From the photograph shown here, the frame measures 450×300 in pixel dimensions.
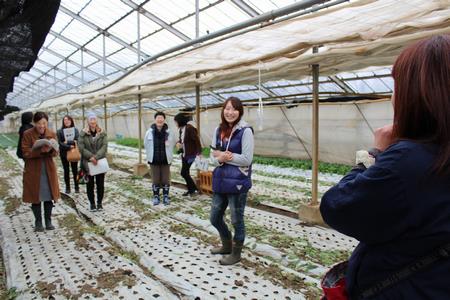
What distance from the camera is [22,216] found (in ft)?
16.6

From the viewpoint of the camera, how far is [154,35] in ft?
34.4

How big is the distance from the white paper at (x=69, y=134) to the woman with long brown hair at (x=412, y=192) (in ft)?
20.4

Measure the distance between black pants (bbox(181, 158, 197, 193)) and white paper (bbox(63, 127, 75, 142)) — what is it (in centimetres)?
213

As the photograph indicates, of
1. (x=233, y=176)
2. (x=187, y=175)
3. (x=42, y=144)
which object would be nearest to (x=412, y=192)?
(x=233, y=176)

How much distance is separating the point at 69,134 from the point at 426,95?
6429 mm

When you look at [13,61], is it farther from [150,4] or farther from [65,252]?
[150,4]

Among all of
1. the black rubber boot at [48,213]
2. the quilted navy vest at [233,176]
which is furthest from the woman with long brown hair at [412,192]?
the black rubber boot at [48,213]

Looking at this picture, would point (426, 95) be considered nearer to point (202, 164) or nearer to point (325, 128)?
point (202, 164)

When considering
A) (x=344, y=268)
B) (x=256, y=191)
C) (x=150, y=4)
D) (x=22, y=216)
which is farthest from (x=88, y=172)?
(x=150, y=4)

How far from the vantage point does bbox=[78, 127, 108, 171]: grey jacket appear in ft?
16.8

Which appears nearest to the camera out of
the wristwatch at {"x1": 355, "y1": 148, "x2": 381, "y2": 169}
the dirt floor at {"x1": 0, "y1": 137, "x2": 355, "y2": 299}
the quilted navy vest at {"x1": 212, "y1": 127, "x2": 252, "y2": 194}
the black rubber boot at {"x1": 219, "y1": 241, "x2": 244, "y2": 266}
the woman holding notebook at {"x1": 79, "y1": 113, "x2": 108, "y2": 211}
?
the wristwatch at {"x1": 355, "y1": 148, "x2": 381, "y2": 169}

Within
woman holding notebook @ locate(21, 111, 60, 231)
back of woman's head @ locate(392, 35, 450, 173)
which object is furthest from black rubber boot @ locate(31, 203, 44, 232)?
back of woman's head @ locate(392, 35, 450, 173)

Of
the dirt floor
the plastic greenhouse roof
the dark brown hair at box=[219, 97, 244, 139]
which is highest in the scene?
the plastic greenhouse roof

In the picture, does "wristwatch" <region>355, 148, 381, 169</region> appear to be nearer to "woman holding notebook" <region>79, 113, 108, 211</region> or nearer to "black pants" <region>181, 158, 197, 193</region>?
"woman holding notebook" <region>79, 113, 108, 211</region>
